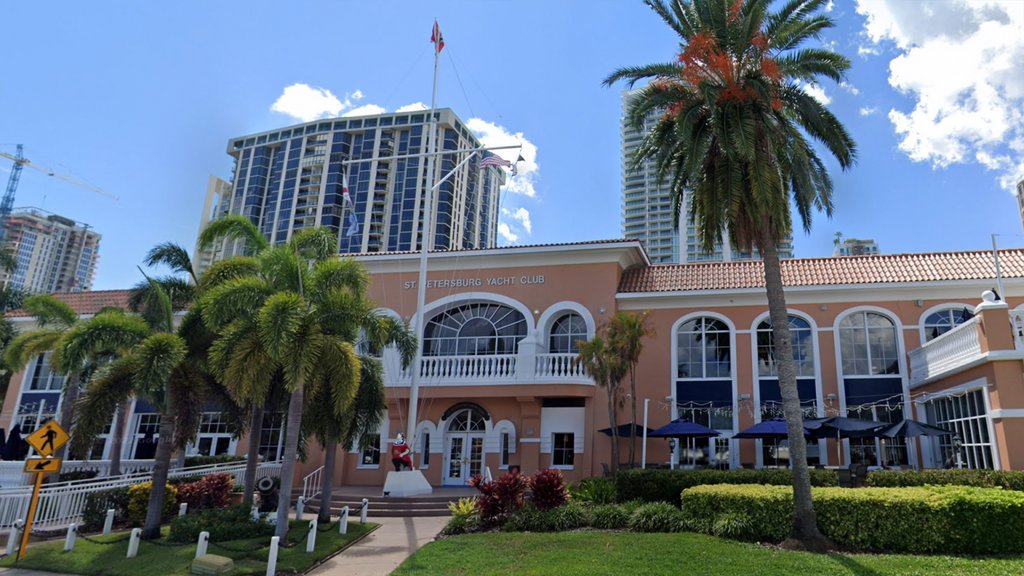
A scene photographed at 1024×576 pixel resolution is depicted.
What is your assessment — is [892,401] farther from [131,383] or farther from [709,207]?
[131,383]

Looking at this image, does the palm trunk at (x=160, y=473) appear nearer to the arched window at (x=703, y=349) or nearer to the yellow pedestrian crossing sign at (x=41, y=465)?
the yellow pedestrian crossing sign at (x=41, y=465)

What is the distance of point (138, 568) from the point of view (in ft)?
39.9

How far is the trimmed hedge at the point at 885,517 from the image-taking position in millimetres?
10445

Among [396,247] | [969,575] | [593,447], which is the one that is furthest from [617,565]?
[396,247]

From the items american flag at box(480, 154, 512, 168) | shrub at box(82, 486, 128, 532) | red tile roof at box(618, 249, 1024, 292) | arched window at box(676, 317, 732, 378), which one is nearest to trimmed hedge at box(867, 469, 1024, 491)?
arched window at box(676, 317, 732, 378)

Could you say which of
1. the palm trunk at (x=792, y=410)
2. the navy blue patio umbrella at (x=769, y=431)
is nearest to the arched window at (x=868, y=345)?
the navy blue patio umbrella at (x=769, y=431)

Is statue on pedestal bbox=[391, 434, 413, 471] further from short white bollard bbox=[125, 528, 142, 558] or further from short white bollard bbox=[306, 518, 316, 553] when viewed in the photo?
short white bollard bbox=[125, 528, 142, 558]

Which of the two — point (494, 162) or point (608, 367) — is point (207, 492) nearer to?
point (608, 367)

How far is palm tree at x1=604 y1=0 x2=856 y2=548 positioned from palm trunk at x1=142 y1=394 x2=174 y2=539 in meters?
13.0

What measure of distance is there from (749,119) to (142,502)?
17549 mm

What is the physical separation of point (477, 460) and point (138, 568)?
12531 mm

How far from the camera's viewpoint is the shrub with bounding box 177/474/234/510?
17516mm

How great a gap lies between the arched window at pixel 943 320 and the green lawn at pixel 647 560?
12.4 metres

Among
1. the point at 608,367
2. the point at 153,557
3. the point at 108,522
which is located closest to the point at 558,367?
the point at 608,367
